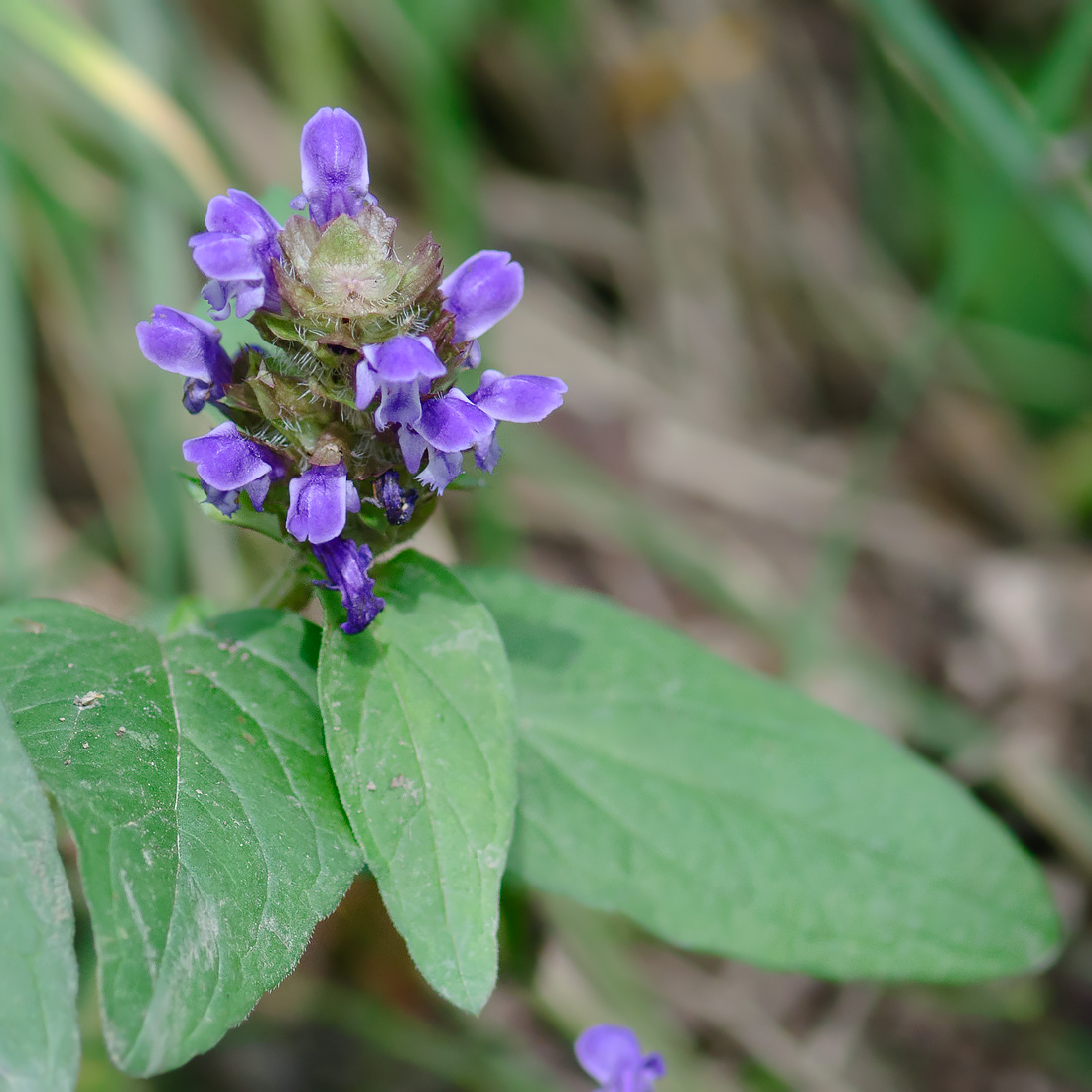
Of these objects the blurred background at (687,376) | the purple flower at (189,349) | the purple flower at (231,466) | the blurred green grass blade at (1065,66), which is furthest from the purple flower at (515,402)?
the blurred green grass blade at (1065,66)

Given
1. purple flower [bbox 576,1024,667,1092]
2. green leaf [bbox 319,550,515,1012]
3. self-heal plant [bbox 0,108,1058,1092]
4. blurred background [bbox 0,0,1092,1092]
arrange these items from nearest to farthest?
self-heal plant [bbox 0,108,1058,1092] < green leaf [bbox 319,550,515,1012] < purple flower [bbox 576,1024,667,1092] < blurred background [bbox 0,0,1092,1092]

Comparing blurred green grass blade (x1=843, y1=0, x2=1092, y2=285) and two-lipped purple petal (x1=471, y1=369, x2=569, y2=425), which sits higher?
blurred green grass blade (x1=843, y1=0, x2=1092, y2=285)

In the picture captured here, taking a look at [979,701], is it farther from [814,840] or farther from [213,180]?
[213,180]

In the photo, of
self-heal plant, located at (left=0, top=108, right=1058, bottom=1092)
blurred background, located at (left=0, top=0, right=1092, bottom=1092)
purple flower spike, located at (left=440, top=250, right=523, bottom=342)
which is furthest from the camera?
blurred background, located at (left=0, top=0, right=1092, bottom=1092)

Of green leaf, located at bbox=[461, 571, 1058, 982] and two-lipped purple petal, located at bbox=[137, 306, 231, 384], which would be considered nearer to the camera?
two-lipped purple petal, located at bbox=[137, 306, 231, 384]

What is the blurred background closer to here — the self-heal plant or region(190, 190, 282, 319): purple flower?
the self-heal plant

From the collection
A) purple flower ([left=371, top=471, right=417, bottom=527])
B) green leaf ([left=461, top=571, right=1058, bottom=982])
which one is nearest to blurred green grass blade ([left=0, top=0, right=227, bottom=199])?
green leaf ([left=461, top=571, right=1058, bottom=982])
